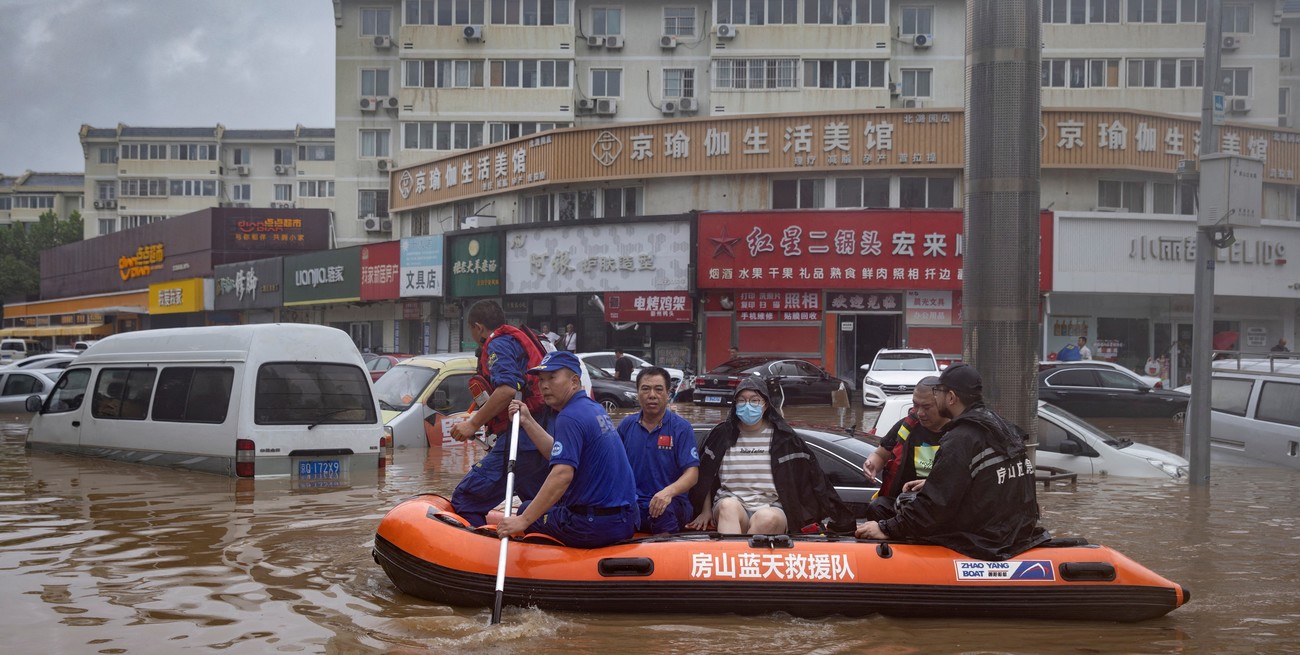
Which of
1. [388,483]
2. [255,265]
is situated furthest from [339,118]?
[388,483]

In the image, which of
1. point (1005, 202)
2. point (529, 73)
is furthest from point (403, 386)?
point (529, 73)

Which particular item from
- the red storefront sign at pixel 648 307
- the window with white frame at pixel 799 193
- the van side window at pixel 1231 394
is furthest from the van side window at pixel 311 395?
the window with white frame at pixel 799 193

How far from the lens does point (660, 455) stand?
25.5 ft

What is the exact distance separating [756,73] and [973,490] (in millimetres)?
35707

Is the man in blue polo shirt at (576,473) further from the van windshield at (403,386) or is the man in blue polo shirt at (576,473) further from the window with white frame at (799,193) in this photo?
the window with white frame at (799,193)

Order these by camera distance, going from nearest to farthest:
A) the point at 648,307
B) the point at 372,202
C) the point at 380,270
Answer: the point at 648,307
the point at 380,270
the point at 372,202

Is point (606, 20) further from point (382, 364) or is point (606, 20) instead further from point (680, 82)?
point (382, 364)

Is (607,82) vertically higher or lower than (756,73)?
higher

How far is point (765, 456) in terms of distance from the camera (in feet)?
25.4

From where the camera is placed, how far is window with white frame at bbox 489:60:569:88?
43.3m

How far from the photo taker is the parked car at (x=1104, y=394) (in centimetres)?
2330

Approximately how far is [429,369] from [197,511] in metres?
5.28

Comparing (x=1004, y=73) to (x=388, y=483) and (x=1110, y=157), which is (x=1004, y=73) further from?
(x=1110, y=157)

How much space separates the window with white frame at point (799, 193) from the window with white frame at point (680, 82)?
1031 centimetres
